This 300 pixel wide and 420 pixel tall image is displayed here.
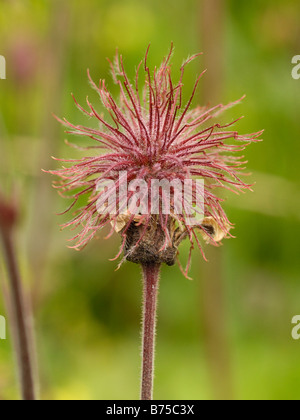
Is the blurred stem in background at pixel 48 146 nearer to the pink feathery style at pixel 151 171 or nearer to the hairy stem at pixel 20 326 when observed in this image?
the hairy stem at pixel 20 326

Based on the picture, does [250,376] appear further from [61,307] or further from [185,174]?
[185,174]

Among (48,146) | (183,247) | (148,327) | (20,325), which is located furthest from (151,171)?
(183,247)

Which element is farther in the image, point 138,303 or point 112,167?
point 138,303

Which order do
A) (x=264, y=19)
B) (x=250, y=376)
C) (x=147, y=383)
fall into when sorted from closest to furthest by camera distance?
(x=147, y=383), (x=250, y=376), (x=264, y=19)

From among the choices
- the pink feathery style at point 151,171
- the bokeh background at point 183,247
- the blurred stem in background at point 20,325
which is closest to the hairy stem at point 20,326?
the blurred stem in background at point 20,325
